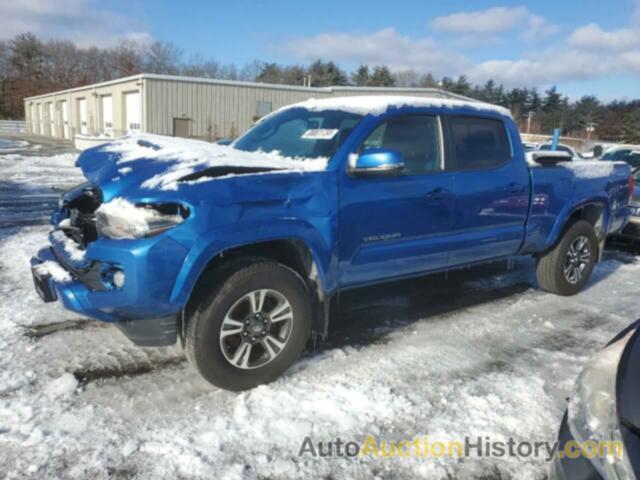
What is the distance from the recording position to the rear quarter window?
13.8 ft

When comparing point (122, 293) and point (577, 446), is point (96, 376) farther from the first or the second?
point (577, 446)

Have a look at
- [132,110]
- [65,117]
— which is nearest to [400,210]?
[132,110]

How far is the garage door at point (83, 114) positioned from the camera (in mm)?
34000

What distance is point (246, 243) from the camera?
299 centimetres

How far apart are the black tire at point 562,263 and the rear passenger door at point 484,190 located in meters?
0.75

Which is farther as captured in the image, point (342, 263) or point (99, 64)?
point (99, 64)

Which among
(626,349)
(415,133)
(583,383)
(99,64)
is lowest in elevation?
(583,383)

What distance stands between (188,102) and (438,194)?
74.1 ft

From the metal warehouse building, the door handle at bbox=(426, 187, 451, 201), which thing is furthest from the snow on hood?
the metal warehouse building

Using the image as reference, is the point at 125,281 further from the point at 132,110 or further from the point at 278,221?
the point at 132,110

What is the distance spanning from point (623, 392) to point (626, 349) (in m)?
0.29

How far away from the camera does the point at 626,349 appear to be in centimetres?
196

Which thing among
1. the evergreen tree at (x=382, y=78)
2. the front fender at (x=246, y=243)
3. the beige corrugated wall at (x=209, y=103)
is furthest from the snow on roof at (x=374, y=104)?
the evergreen tree at (x=382, y=78)

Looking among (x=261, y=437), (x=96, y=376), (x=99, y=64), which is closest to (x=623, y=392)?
(x=261, y=437)
